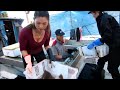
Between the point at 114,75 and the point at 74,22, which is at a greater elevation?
the point at 74,22

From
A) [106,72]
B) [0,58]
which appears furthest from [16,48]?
[106,72]

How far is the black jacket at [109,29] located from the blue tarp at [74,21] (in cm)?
4

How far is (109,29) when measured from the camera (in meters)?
1.48

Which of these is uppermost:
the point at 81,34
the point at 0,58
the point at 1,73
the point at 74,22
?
the point at 74,22

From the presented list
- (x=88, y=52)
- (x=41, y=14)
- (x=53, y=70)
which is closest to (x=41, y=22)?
(x=41, y=14)

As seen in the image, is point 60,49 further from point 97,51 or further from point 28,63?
point 28,63

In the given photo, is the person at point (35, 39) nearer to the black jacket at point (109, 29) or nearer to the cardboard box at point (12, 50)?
the cardboard box at point (12, 50)

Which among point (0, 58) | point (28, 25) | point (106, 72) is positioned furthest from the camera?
point (106, 72)

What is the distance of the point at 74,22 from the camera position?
1.58 m

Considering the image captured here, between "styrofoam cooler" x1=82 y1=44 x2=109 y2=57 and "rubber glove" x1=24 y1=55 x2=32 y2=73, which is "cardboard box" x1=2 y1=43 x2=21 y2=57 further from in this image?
"styrofoam cooler" x1=82 y1=44 x2=109 y2=57

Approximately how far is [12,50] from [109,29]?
0.81m

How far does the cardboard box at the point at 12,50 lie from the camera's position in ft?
4.88
